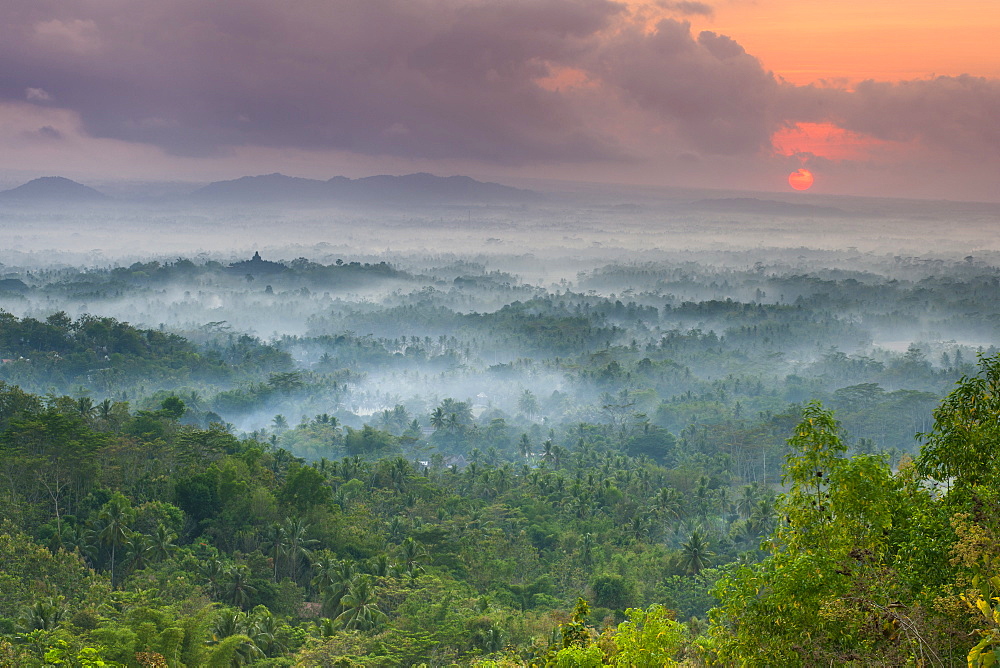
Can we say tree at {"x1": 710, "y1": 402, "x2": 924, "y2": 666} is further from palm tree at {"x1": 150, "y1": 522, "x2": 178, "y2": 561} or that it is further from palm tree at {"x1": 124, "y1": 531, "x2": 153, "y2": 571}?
palm tree at {"x1": 124, "y1": 531, "x2": 153, "y2": 571}

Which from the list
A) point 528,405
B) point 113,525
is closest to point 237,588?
point 113,525

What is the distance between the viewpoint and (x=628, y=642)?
11.8 metres

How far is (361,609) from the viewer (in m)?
29.7

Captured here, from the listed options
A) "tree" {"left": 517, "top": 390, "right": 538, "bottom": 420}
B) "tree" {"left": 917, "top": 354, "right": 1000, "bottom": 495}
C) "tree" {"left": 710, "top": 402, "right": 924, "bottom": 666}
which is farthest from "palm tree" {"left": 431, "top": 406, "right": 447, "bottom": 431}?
"tree" {"left": 917, "top": 354, "right": 1000, "bottom": 495}

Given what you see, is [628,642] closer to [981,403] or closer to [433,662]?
[981,403]

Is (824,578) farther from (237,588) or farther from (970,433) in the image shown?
(237,588)

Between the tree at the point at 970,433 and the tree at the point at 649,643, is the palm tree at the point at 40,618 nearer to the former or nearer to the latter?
the tree at the point at 649,643

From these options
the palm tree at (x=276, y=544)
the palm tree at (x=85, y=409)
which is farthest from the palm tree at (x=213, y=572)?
the palm tree at (x=85, y=409)

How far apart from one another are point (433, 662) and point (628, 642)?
17895 mm

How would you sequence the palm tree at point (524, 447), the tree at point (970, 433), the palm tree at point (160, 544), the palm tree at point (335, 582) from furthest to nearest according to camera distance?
the palm tree at point (524, 447) → the palm tree at point (160, 544) → the palm tree at point (335, 582) → the tree at point (970, 433)

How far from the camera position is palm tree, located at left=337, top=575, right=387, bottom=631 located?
95.5 ft

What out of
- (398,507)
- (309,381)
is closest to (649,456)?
(398,507)

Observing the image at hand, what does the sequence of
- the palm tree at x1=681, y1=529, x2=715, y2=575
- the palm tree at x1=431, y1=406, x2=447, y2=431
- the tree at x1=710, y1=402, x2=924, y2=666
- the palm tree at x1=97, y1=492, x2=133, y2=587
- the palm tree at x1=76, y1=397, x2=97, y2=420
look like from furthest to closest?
the palm tree at x1=431, y1=406, x2=447, y2=431
the palm tree at x1=76, y1=397, x2=97, y2=420
the palm tree at x1=681, y1=529, x2=715, y2=575
the palm tree at x1=97, y1=492, x2=133, y2=587
the tree at x1=710, y1=402, x2=924, y2=666

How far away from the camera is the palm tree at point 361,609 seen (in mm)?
29109
